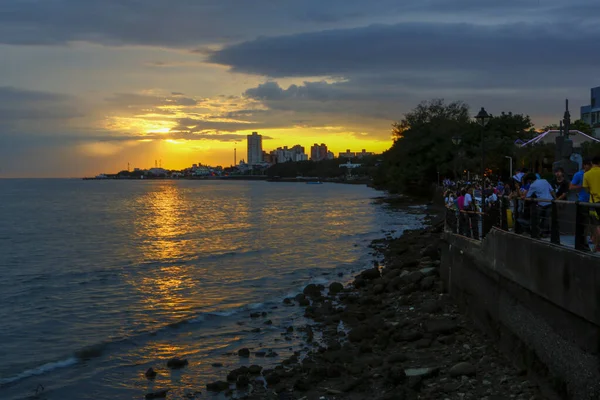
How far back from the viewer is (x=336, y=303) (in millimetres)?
20344

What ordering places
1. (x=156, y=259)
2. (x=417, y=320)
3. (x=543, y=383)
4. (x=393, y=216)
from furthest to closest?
(x=393, y=216), (x=156, y=259), (x=417, y=320), (x=543, y=383)

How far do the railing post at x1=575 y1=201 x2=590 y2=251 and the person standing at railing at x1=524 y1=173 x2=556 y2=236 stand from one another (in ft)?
3.41

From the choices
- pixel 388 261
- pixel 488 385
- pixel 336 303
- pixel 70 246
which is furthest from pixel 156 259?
pixel 488 385

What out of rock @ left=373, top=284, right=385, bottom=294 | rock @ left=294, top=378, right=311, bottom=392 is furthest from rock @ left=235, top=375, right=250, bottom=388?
rock @ left=373, top=284, right=385, bottom=294

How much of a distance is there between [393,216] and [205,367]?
50.1 m

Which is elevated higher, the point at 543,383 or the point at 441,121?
the point at 441,121

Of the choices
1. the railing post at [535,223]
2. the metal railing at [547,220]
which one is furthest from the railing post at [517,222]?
the railing post at [535,223]

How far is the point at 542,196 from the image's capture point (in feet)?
40.6

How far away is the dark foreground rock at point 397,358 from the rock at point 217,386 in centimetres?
26

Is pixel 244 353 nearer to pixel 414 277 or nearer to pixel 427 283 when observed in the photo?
pixel 427 283

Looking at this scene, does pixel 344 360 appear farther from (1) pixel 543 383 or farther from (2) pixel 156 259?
(2) pixel 156 259

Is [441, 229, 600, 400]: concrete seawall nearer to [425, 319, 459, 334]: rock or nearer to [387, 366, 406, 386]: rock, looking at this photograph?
[425, 319, 459, 334]: rock

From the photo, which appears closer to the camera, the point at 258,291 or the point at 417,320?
the point at 417,320

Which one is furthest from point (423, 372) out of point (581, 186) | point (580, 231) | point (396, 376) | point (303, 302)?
point (303, 302)
